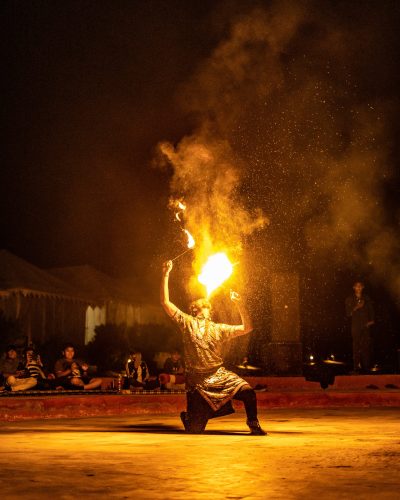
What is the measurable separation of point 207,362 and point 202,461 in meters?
2.77

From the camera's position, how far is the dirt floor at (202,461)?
565 cm

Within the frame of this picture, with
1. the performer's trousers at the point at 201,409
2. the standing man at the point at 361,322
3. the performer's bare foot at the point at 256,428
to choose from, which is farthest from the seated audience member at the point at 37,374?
the performer's bare foot at the point at 256,428

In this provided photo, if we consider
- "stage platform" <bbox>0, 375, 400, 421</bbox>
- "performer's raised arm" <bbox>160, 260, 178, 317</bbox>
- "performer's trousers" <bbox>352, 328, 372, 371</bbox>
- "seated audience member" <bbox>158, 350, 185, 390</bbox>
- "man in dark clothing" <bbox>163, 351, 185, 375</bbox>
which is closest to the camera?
"performer's raised arm" <bbox>160, 260, 178, 317</bbox>

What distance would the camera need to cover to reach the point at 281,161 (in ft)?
64.7

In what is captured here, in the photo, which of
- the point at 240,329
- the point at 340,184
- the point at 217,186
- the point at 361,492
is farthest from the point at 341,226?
Answer: the point at 361,492

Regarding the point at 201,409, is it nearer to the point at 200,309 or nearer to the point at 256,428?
the point at 256,428

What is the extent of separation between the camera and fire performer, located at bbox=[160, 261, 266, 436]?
31.8 ft

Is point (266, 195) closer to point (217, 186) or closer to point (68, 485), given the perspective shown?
point (217, 186)

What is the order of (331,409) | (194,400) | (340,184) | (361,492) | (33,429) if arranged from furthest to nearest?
(340,184), (331,409), (33,429), (194,400), (361,492)

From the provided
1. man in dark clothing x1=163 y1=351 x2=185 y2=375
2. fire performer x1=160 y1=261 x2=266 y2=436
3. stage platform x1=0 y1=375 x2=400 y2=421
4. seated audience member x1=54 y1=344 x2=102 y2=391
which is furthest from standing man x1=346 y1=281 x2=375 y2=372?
fire performer x1=160 y1=261 x2=266 y2=436

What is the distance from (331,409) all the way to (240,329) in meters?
5.17

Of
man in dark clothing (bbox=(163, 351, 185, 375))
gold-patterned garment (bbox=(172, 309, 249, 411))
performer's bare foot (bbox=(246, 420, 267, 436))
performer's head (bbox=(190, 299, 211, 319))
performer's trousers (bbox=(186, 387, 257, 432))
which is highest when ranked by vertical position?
performer's head (bbox=(190, 299, 211, 319))

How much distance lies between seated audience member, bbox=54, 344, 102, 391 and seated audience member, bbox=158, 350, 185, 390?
1.29 meters

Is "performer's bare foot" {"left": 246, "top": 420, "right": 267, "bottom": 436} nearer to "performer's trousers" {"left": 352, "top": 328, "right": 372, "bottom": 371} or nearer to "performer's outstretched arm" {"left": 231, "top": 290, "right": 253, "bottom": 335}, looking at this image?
"performer's outstretched arm" {"left": 231, "top": 290, "right": 253, "bottom": 335}
